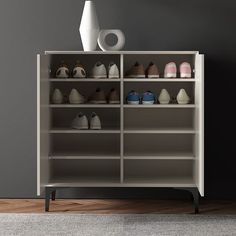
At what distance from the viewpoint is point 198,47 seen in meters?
3.96

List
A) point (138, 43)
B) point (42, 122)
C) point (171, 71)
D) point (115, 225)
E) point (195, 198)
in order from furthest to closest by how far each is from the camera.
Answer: point (138, 43) < point (171, 71) < point (195, 198) < point (42, 122) < point (115, 225)

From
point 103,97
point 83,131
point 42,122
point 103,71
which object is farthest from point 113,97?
point 42,122

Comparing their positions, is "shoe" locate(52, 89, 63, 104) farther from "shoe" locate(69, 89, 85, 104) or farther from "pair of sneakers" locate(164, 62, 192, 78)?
"pair of sneakers" locate(164, 62, 192, 78)

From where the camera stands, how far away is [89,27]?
374 centimetres

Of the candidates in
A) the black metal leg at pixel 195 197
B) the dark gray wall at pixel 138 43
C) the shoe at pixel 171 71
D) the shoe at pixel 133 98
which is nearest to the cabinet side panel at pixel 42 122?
the dark gray wall at pixel 138 43

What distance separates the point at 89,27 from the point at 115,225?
3.84 feet

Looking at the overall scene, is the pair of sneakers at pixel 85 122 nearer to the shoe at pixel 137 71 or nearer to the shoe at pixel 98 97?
the shoe at pixel 98 97

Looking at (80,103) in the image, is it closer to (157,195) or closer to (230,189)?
(157,195)

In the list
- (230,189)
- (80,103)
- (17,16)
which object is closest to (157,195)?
(230,189)

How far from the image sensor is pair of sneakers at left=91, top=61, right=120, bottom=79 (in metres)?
3.71

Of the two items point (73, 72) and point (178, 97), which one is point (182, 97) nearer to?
point (178, 97)

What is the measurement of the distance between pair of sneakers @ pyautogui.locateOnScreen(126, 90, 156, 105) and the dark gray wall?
1.19 feet

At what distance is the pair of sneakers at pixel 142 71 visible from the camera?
374 centimetres

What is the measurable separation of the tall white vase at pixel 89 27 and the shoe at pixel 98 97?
0.83 ft
